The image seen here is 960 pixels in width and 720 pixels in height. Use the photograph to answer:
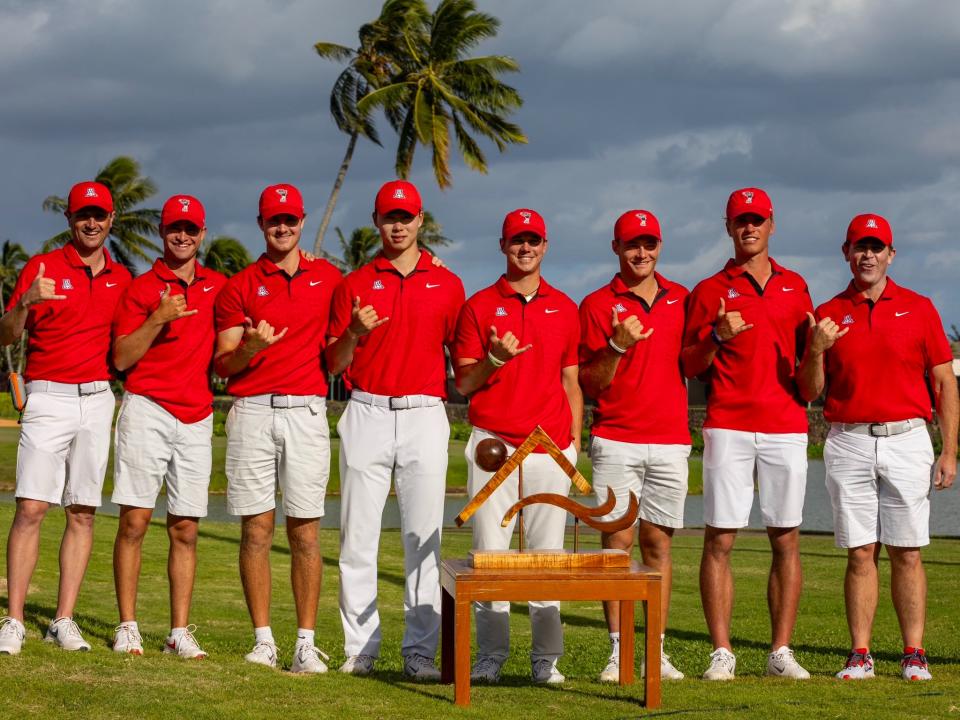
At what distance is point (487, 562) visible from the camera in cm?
668

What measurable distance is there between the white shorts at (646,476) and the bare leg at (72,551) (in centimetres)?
310

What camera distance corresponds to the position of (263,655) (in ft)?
24.7

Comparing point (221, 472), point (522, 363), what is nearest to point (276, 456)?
point (522, 363)

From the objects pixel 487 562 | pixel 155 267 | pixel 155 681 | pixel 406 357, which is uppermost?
pixel 155 267

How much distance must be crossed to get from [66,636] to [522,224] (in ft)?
12.0

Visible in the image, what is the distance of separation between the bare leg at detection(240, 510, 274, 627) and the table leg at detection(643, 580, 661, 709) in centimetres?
234

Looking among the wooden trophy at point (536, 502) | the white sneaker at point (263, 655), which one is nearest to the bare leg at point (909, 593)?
the wooden trophy at point (536, 502)

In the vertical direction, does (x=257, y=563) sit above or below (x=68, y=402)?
below

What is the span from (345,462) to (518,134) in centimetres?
3316

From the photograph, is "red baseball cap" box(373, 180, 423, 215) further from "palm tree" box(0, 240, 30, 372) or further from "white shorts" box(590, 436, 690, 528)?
"palm tree" box(0, 240, 30, 372)

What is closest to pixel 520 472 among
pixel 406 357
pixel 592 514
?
pixel 592 514

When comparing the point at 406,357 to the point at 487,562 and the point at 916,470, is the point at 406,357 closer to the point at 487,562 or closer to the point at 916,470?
the point at 487,562

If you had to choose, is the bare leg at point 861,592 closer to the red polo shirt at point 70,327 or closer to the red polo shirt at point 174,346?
the red polo shirt at point 174,346

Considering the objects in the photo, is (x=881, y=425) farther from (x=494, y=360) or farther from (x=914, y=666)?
(x=494, y=360)
